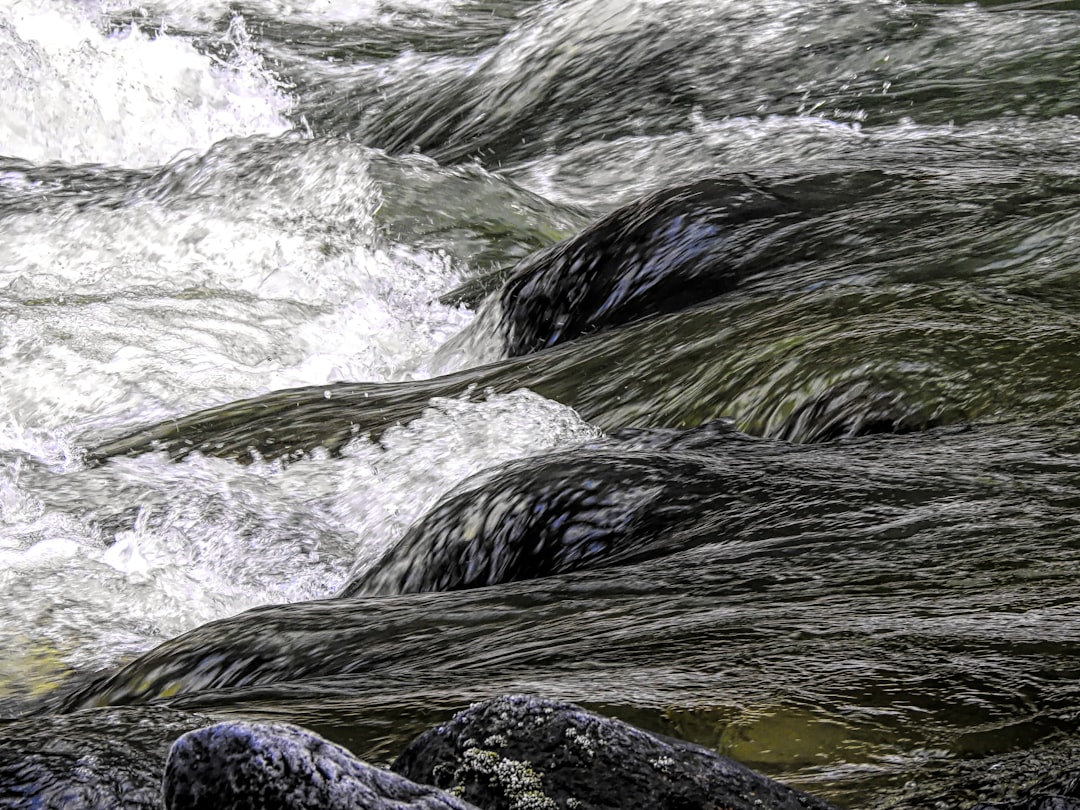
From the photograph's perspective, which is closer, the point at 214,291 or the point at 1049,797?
the point at 1049,797

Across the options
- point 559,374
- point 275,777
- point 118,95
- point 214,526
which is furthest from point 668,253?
point 118,95

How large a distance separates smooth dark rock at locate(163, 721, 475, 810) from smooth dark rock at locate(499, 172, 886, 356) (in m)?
4.22

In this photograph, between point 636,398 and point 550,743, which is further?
point 636,398

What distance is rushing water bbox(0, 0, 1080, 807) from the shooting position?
2.48m

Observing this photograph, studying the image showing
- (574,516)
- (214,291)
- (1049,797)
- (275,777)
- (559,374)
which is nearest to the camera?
(275,777)

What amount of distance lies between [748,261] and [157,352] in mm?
3169

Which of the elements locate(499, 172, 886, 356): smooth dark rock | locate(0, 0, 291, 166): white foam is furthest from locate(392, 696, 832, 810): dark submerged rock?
locate(0, 0, 291, 166): white foam

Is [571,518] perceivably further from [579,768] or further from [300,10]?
[300,10]

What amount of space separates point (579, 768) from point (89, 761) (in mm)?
665

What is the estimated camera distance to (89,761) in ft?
6.38

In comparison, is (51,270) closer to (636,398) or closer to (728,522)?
(636,398)

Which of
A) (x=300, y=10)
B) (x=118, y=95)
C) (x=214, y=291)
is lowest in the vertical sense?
(x=214, y=291)

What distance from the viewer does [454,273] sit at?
27.0 ft

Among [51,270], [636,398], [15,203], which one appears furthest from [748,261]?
[15,203]
